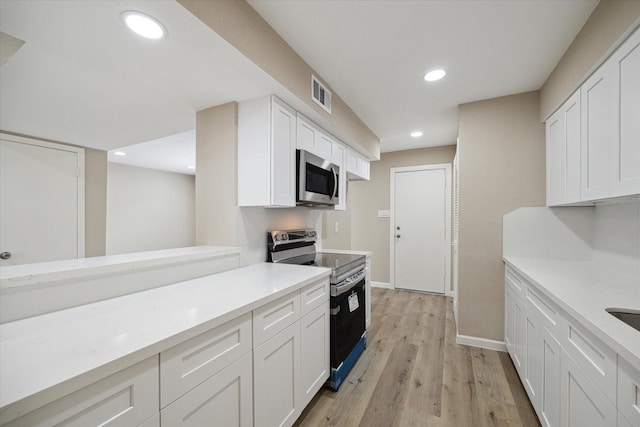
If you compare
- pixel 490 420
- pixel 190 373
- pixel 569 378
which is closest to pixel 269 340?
pixel 190 373

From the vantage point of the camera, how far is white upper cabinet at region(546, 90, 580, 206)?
1819mm

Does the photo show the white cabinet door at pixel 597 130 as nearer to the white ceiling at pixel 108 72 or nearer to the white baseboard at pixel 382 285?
the white ceiling at pixel 108 72

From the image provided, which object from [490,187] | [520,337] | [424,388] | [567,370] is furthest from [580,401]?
[490,187]

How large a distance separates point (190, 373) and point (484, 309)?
107 inches

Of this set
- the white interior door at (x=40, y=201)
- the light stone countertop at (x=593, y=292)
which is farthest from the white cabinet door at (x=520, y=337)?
the white interior door at (x=40, y=201)

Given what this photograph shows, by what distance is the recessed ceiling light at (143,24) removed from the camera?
3.66 ft

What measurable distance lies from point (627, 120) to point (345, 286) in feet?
5.96

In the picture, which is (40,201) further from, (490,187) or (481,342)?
(481,342)

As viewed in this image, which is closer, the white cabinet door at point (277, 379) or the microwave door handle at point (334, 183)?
the white cabinet door at point (277, 379)

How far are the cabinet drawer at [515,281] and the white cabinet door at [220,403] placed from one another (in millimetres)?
1911

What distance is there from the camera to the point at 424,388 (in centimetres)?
201

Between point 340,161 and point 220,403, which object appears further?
point 340,161

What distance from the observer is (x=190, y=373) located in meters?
0.92

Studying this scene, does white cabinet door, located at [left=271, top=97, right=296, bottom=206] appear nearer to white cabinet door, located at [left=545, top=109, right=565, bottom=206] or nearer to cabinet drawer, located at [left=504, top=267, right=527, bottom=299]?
cabinet drawer, located at [left=504, top=267, right=527, bottom=299]
